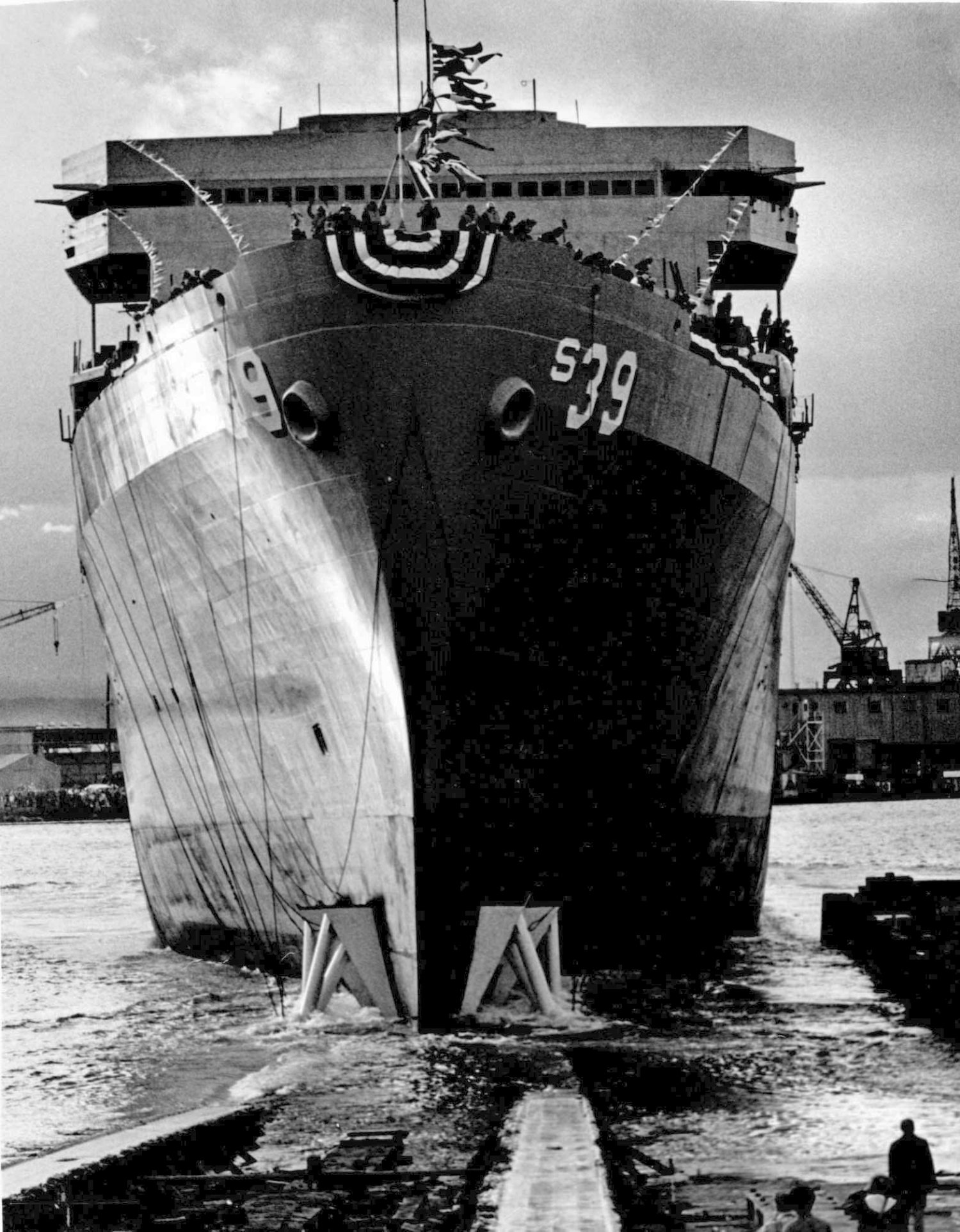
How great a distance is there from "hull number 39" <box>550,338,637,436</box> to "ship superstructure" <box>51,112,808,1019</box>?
28 millimetres

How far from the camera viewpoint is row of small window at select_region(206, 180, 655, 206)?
19922 mm

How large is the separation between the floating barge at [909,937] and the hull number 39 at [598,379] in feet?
19.2

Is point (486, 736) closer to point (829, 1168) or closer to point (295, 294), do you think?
point (295, 294)

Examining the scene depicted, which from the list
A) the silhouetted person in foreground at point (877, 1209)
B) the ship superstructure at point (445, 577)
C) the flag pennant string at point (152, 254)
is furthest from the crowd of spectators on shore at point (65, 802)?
the silhouetted person in foreground at point (877, 1209)

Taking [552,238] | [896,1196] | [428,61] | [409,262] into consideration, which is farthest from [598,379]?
[896,1196]

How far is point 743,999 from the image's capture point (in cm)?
1602

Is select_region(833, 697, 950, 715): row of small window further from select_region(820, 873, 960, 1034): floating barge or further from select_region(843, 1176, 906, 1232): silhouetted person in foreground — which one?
select_region(843, 1176, 906, 1232): silhouetted person in foreground

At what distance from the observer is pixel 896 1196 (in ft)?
27.3

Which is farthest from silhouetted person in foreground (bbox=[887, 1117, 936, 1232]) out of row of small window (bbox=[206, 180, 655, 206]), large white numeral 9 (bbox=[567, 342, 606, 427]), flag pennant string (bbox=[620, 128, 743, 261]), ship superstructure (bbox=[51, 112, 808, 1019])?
row of small window (bbox=[206, 180, 655, 206])

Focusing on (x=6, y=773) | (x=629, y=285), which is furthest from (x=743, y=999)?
(x=6, y=773)

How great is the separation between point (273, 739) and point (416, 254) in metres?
4.40

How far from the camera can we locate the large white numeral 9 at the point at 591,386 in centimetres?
1390

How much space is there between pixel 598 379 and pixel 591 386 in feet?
0.31

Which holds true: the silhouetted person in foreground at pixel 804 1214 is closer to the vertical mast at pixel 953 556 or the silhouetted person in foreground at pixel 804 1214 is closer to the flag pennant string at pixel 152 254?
the vertical mast at pixel 953 556
